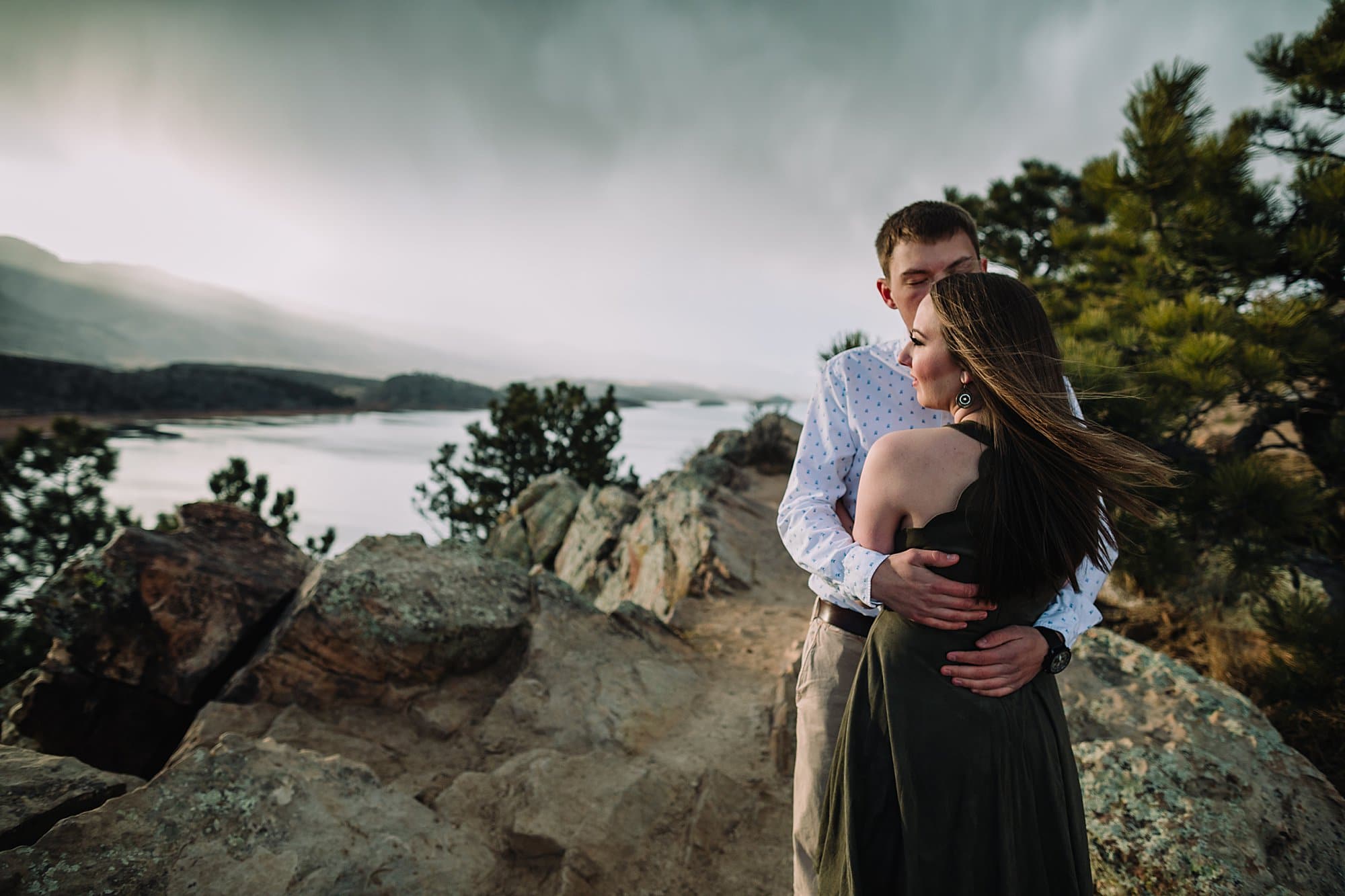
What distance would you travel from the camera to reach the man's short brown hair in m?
1.84

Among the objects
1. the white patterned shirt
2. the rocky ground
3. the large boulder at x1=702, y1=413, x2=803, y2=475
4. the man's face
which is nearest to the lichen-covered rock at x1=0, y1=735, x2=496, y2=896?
the rocky ground

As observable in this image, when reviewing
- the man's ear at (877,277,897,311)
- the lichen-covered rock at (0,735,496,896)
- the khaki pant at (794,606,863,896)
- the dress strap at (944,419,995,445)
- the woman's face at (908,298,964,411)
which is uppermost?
the man's ear at (877,277,897,311)

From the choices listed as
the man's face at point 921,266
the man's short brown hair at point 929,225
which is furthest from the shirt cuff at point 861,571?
the man's short brown hair at point 929,225

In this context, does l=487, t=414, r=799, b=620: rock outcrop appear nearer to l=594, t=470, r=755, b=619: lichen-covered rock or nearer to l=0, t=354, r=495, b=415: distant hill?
A: l=594, t=470, r=755, b=619: lichen-covered rock

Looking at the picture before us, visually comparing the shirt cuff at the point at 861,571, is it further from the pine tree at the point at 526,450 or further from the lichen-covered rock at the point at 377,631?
the pine tree at the point at 526,450

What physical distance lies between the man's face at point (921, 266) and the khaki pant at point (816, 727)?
1.02 m

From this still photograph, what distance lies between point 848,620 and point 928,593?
493mm

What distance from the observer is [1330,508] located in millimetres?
3750

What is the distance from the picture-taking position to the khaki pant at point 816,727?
167 cm

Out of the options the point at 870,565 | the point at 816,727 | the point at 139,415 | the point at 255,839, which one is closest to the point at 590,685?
the point at 255,839

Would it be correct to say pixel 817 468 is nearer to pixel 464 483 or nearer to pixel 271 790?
pixel 271 790

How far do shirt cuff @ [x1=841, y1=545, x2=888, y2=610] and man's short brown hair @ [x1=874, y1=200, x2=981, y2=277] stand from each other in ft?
3.51

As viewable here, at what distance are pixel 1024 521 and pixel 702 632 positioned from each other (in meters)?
4.23

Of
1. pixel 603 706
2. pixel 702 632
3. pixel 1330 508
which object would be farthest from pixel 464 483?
pixel 1330 508
